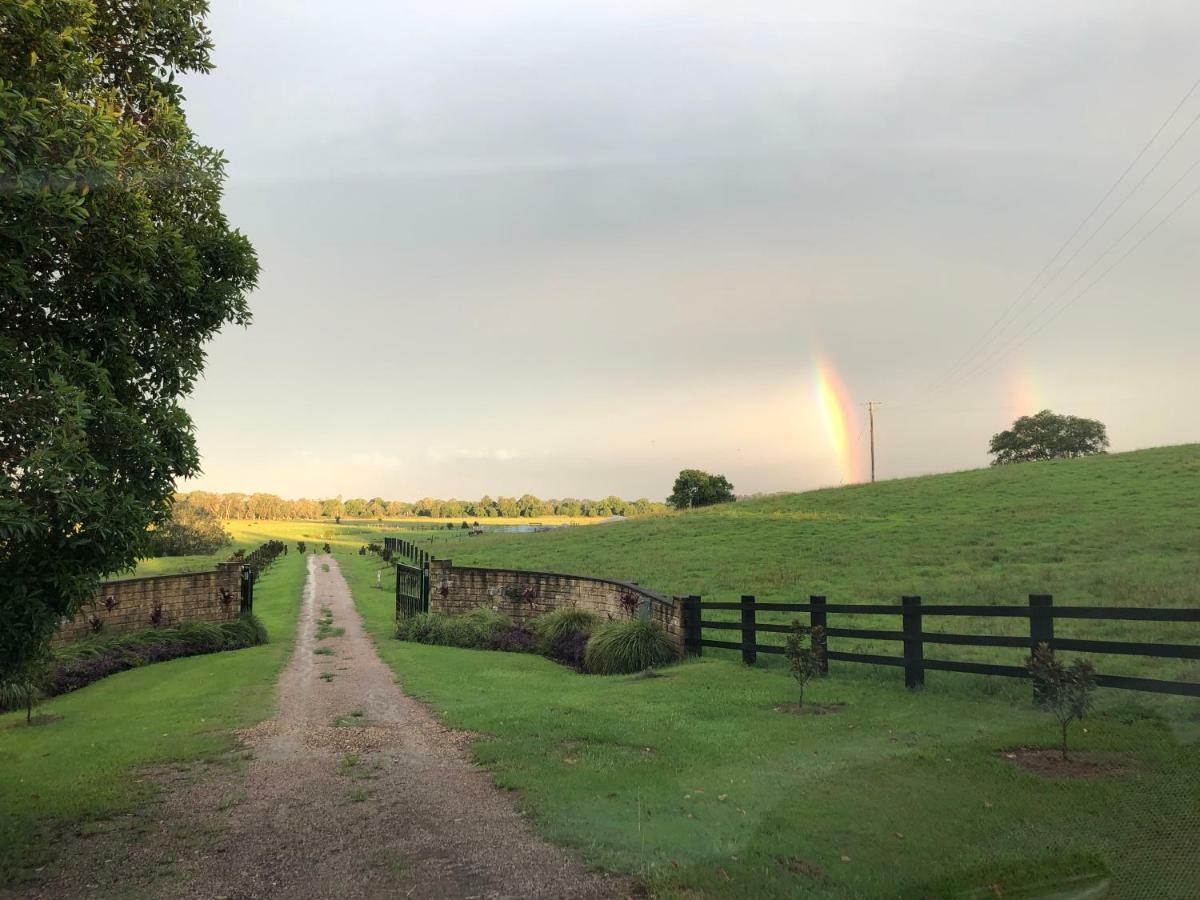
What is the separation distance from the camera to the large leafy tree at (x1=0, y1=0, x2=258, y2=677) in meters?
4.32

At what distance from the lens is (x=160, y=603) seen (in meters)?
19.0

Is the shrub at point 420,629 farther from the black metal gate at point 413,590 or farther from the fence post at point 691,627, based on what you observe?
the fence post at point 691,627

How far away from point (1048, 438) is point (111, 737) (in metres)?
87.9

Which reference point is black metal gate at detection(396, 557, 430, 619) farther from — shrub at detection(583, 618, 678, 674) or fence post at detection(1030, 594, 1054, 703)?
fence post at detection(1030, 594, 1054, 703)

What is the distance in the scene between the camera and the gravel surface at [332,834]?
4.61 metres

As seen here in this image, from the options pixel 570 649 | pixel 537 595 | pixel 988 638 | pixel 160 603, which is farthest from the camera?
pixel 537 595

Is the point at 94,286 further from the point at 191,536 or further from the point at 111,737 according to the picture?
the point at 191,536

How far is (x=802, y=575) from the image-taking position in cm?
2292

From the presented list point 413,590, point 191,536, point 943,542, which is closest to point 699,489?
point 191,536

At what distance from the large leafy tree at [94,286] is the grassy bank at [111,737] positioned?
177cm

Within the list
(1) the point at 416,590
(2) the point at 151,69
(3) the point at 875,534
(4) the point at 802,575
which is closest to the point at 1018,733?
(2) the point at 151,69

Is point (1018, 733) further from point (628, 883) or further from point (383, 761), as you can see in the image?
point (383, 761)

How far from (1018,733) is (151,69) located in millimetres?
10099

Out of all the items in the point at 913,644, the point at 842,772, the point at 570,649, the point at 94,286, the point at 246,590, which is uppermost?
the point at 94,286
